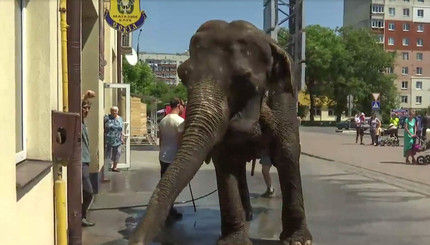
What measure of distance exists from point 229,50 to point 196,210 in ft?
12.7

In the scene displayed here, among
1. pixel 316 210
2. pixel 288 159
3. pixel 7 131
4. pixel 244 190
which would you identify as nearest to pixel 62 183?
pixel 7 131

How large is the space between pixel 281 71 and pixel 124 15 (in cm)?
668

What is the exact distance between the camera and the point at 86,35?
1140 cm

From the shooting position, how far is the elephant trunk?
457cm

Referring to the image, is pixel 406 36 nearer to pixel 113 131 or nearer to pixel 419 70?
pixel 419 70

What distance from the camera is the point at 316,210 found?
952cm

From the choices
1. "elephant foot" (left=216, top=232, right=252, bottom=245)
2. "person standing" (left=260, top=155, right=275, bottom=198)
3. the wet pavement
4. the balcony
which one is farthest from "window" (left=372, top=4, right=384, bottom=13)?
"elephant foot" (left=216, top=232, right=252, bottom=245)

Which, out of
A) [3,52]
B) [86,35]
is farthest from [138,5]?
[3,52]

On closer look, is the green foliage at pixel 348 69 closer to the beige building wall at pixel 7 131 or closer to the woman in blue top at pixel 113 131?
the woman in blue top at pixel 113 131

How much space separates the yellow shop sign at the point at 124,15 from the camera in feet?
40.7

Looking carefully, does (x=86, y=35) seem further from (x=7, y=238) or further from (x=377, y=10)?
(x=377, y=10)

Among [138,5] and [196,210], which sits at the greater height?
[138,5]

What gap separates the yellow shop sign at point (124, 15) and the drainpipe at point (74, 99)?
6.28m

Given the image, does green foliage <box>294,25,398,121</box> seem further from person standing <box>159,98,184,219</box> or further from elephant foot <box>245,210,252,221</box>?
elephant foot <box>245,210,252,221</box>
